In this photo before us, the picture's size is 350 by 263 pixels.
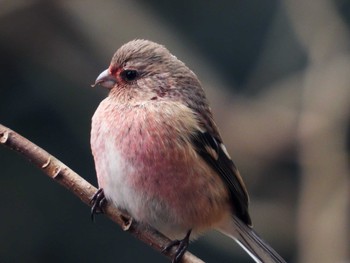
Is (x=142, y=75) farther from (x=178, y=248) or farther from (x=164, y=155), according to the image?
(x=178, y=248)

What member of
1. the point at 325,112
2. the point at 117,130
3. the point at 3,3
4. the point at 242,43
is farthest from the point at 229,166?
the point at 3,3

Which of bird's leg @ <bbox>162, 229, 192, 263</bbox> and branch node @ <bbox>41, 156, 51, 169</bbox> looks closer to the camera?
branch node @ <bbox>41, 156, 51, 169</bbox>

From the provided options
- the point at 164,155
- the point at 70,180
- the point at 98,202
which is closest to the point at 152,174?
the point at 164,155

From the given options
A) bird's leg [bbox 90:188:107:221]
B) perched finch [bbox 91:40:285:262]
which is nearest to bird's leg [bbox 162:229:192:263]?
perched finch [bbox 91:40:285:262]

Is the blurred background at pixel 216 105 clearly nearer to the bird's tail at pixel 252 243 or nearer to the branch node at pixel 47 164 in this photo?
the bird's tail at pixel 252 243

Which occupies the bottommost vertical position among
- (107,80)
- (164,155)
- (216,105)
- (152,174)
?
(216,105)

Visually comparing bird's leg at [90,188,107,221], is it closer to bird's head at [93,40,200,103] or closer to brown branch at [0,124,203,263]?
brown branch at [0,124,203,263]

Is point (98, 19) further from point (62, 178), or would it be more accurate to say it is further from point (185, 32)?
point (62, 178)
